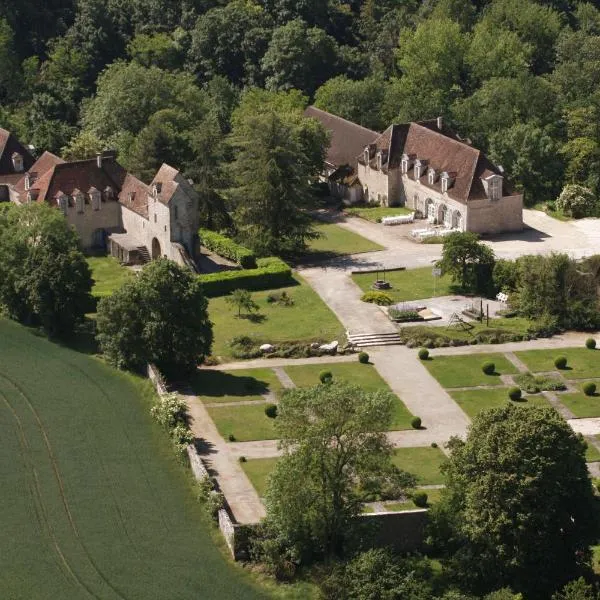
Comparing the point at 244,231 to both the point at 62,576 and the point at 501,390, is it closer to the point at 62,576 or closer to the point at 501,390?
the point at 501,390

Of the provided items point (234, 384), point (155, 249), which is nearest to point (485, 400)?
point (234, 384)

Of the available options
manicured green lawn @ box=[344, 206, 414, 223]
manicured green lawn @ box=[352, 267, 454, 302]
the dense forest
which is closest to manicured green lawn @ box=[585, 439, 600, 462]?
manicured green lawn @ box=[352, 267, 454, 302]

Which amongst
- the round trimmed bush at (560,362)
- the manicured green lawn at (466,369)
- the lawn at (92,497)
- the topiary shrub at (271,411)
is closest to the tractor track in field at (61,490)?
the lawn at (92,497)

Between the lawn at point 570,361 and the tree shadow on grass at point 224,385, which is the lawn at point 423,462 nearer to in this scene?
the tree shadow on grass at point 224,385

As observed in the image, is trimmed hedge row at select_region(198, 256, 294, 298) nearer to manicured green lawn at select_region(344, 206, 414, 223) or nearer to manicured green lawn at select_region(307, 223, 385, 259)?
manicured green lawn at select_region(307, 223, 385, 259)

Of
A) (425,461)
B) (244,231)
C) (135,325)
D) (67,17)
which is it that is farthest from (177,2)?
(425,461)

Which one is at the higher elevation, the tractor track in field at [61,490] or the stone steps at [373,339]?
the stone steps at [373,339]

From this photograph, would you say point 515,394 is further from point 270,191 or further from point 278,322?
point 270,191
